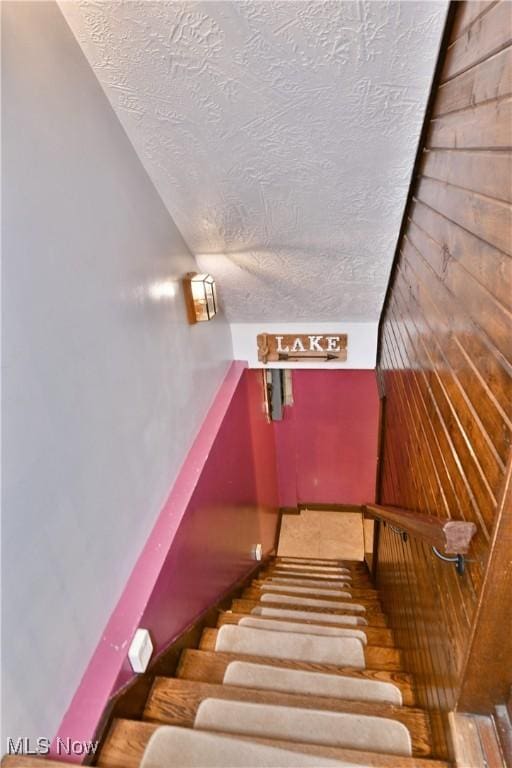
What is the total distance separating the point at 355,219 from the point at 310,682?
2.04 meters

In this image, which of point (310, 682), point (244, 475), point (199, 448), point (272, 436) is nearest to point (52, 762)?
point (310, 682)

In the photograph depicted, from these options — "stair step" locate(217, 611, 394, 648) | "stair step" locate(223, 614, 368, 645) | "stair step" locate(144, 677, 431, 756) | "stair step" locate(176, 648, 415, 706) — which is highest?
"stair step" locate(144, 677, 431, 756)

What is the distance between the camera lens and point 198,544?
2346 mm

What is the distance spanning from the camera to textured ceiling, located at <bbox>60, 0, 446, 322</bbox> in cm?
133

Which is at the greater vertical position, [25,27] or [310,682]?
[25,27]

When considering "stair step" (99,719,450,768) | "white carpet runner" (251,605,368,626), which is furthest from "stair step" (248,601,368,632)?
"stair step" (99,719,450,768)

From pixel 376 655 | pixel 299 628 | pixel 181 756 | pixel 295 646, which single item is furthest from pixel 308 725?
pixel 299 628

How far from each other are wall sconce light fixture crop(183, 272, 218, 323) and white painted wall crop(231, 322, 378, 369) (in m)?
0.90

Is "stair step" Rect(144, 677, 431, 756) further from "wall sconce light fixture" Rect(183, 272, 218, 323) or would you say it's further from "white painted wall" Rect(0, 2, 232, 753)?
"wall sconce light fixture" Rect(183, 272, 218, 323)

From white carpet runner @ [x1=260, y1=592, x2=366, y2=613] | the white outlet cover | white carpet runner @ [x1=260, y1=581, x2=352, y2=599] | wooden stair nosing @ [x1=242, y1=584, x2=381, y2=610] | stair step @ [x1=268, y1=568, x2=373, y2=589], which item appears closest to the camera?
the white outlet cover

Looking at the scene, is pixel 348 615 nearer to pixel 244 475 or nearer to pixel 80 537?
pixel 244 475

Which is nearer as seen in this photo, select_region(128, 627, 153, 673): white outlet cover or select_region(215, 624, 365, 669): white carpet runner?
select_region(128, 627, 153, 673): white outlet cover

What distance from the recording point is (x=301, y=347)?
3.43 m

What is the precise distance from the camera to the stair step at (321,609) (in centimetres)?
262
